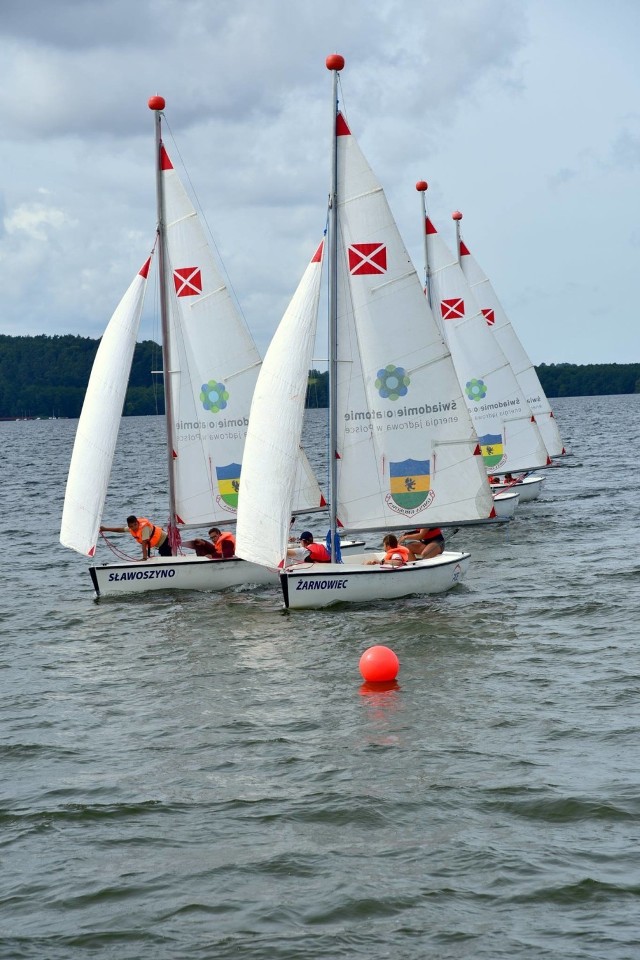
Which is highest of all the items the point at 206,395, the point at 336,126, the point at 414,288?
the point at 336,126

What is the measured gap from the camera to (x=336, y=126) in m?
19.7

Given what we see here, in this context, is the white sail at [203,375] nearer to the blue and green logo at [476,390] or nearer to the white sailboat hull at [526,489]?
the blue and green logo at [476,390]

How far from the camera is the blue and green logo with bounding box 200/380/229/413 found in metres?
22.8

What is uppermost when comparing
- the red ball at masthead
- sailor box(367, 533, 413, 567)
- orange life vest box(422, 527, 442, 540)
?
the red ball at masthead

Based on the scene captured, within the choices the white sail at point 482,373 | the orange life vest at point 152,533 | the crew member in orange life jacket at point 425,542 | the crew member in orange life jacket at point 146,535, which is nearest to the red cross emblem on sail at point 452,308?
the white sail at point 482,373

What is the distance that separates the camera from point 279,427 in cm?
1983

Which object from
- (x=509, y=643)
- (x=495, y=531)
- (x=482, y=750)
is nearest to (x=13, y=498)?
(x=495, y=531)

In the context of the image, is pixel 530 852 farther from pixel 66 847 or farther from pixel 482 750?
pixel 66 847

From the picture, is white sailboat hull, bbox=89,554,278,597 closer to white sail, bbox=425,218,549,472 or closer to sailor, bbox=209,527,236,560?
sailor, bbox=209,527,236,560

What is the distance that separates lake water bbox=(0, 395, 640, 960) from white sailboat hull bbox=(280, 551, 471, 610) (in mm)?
340

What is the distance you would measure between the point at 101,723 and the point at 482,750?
15.1 ft

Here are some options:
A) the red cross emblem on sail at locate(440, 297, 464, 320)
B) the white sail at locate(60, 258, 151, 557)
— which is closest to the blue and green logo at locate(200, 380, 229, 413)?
the white sail at locate(60, 258, 151, 557)

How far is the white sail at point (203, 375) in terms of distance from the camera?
2239 cm

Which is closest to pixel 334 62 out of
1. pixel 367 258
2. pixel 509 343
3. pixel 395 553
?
pixel 367 258
